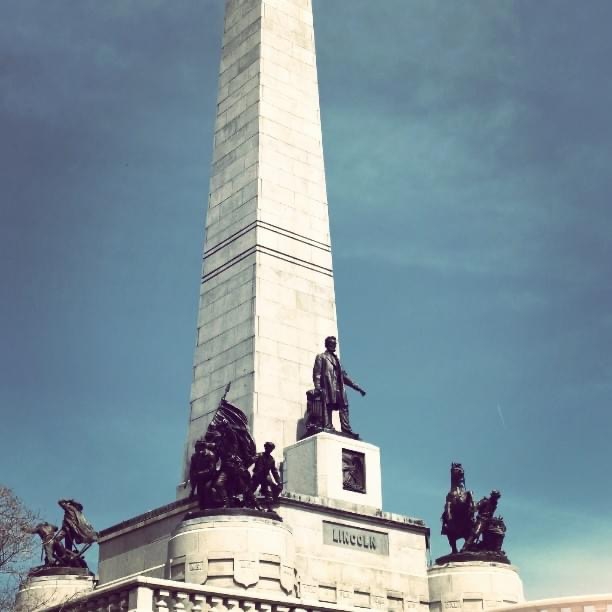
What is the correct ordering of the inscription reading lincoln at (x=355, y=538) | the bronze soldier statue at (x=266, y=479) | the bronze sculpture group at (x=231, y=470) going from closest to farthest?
1. the bronze sculpture group at (x=231, y=470)
2. the bronze soldier statue at (x=266, y=479)
3. the inscription reading lincoln at (x=355, y=538)

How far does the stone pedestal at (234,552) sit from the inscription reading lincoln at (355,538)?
6.72ft

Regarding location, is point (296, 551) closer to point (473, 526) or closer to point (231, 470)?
point (231, 470)

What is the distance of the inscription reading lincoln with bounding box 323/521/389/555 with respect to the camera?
24.5m

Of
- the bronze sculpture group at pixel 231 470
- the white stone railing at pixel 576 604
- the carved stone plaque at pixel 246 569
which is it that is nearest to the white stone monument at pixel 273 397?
the carved stone plaque at pixel 246 569

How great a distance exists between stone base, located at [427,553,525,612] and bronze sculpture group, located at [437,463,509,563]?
29 centimetres

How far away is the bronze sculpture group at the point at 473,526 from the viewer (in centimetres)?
2608

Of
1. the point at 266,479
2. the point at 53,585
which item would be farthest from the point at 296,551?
the point at 53,585

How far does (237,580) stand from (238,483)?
87.3 inches

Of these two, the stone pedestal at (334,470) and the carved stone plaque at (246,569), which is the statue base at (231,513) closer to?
the carved stone plaque at (246,569)

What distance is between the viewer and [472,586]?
2531cm

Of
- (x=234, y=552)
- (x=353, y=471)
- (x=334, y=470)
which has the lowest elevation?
(x=234, y=552)

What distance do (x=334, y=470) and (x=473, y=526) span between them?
3.83 meters

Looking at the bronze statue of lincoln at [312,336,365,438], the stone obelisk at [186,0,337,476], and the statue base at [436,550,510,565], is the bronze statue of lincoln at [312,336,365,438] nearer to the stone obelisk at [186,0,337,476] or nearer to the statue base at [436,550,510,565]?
the stone obelisk at [186,0,337,476]

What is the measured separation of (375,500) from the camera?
26156mm
